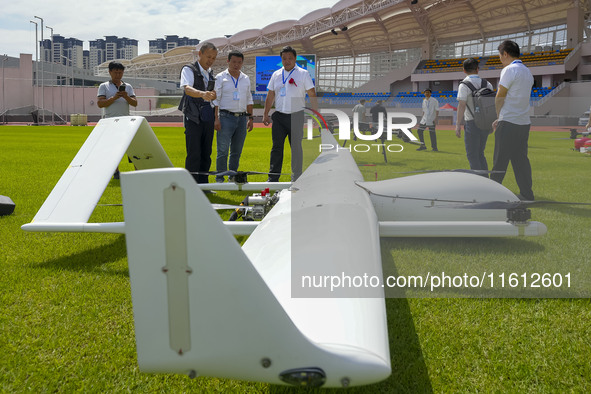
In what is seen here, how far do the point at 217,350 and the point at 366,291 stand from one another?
2.09 ft

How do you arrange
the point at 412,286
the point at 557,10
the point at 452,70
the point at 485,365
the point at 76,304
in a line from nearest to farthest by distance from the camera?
1. the point at 485,365
2. the point at 76,304
3. the point at 412,286
4. the point at 557,10
5. the point at 452,70

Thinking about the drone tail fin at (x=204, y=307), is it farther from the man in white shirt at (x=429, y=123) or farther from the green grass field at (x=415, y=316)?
the man in white shirt at (x=429, y=123)

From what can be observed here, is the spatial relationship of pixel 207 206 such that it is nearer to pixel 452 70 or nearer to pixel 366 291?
pixel 366 291

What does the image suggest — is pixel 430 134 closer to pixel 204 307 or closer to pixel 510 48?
pixel 510 48

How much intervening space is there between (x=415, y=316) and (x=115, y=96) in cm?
608

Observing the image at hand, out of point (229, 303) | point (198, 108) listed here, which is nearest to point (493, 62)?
point (198, 108)

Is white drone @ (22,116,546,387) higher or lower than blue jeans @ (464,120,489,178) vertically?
lower

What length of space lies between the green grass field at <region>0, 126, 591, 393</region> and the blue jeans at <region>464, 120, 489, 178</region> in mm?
90

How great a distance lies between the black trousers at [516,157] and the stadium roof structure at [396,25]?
42.2 m

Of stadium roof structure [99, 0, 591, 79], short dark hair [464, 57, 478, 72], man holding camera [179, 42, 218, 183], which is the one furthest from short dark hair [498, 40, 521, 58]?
stadium roof structure [99, 0, 591, 79]

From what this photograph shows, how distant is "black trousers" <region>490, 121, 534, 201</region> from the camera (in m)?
3.63

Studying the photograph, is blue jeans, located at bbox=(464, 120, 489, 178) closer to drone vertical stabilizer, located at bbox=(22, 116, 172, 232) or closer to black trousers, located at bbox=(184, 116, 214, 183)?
drone vertical stabilizer, located at bbox=(22, 116, 172, 232)

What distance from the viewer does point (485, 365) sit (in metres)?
2.12

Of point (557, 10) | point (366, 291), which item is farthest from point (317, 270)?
point (557, 10)
